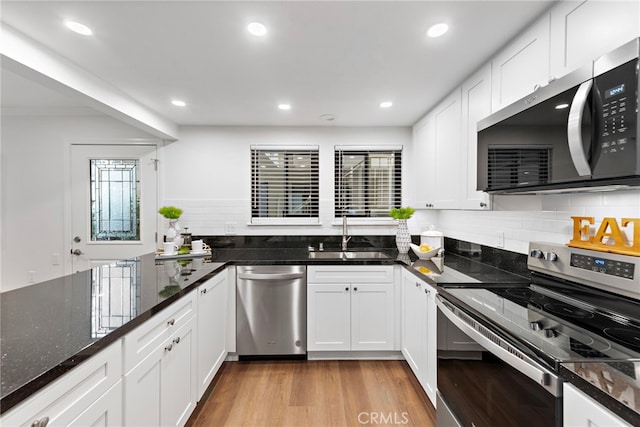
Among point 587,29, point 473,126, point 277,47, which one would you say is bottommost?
point 473,126

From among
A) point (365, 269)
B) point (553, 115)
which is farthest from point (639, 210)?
point (365, 269)

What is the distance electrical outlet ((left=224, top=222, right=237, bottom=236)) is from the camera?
327cm

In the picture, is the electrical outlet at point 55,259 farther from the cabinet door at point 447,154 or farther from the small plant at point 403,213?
the cabinet door at point 447,154

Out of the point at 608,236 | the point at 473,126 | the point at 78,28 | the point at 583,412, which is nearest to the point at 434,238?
the point at 473,126

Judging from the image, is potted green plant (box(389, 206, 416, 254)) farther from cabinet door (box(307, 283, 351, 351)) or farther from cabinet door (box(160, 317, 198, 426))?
cabinet door (box(160, 317, 198, 426))

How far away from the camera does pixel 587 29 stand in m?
1.13

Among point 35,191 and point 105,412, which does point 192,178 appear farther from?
point 105,412

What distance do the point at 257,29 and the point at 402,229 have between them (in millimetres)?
2240

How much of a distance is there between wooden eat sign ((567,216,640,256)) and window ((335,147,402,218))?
1.98 metres

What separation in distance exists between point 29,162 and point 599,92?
463 cm

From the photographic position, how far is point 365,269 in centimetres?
256

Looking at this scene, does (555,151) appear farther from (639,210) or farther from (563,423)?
(563,423)

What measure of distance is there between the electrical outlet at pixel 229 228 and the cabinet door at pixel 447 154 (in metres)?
2.14

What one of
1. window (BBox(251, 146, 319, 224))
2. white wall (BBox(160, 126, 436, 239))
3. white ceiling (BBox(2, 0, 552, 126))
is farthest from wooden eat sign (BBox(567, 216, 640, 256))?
window (BBox(251, 146, 319, 224))
